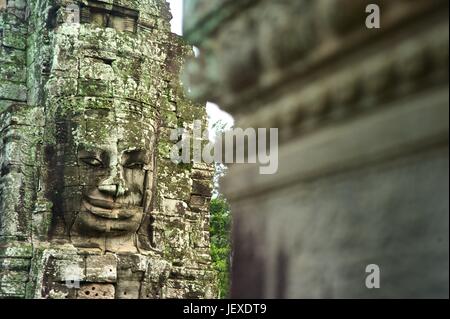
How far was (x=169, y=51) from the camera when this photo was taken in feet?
26.6

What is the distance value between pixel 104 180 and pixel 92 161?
0.67 ft

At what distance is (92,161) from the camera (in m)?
6.58

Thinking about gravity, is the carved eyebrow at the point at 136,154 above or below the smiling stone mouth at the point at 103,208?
above

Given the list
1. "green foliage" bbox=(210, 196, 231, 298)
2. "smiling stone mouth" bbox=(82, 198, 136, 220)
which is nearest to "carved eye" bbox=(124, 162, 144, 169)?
"smiling stone mouth" bbox=(82, 198, 136, 220)

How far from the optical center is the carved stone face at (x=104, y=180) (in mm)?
6562

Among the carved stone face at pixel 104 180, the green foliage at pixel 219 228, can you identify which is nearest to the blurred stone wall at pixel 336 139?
the carved stone face at pixel 104 180

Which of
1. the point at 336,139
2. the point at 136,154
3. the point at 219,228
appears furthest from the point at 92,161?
the point at 219,228

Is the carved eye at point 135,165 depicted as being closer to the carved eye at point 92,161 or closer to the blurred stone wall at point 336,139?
the carved eye at point 92,161

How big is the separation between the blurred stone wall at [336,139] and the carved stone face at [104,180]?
5048mm

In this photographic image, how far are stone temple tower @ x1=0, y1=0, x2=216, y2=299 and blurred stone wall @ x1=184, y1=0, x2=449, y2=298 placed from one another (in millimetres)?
5085

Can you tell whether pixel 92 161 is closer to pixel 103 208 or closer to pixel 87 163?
pixel 87 163

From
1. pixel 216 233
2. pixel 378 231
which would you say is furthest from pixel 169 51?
pixel 216 233

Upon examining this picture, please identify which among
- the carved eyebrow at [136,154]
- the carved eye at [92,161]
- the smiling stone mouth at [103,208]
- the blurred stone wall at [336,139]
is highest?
the carved eyebrow at [136,154]

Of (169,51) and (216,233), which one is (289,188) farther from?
(216,233)
